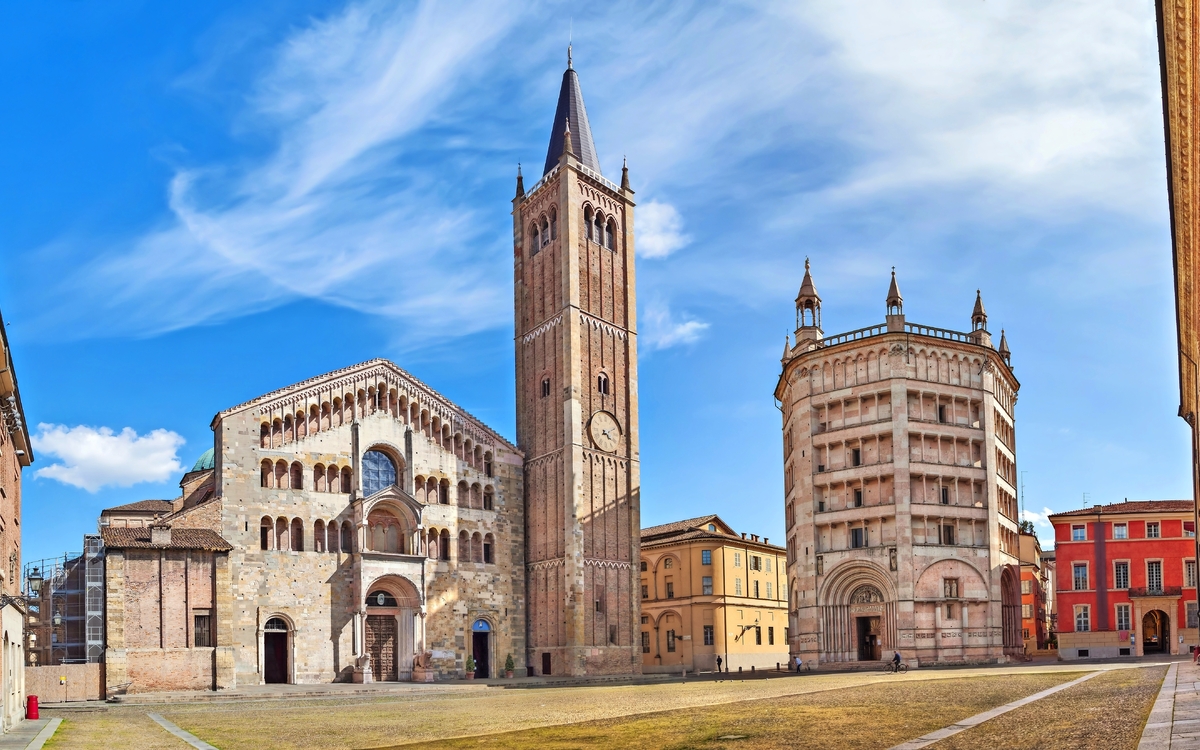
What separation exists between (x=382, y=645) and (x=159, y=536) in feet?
43.7

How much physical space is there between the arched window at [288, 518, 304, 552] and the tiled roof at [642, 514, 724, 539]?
1401 inches

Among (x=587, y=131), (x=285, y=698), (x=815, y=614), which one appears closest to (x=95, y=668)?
(x=285, y=698)

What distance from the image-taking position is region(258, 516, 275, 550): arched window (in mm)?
51625

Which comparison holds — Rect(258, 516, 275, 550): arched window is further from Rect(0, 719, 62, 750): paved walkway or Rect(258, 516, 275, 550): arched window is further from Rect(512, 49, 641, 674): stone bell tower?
Rect(0, 719, 62, 750): paved walkway

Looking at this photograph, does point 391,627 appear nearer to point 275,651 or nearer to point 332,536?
point 332,536

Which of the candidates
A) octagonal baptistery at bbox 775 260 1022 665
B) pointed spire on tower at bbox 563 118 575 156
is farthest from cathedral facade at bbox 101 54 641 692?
octagonal baptistery at bbox 775 260 1022 665

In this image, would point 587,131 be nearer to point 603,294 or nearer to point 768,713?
point 603,294

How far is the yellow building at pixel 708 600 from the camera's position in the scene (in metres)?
77.5

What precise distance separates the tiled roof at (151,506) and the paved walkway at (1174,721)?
61112 mm

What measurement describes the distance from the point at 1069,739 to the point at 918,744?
220 cm

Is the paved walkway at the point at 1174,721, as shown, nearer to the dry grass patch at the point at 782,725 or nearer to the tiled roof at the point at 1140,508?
the dry grass patch at the point at 782,725

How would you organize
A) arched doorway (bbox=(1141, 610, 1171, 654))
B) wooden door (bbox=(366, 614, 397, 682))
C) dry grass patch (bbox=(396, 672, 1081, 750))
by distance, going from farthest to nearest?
arched doorway (bbox=(1141, 610, 1171, 654)), wooden door (bbox=(366, 614, 397, 682)), dry grass patch (bbox=(396, 672, 1081, 750))

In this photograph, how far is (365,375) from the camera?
5750 cm

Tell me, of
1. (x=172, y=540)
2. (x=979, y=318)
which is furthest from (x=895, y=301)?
(x=172, y=540)
